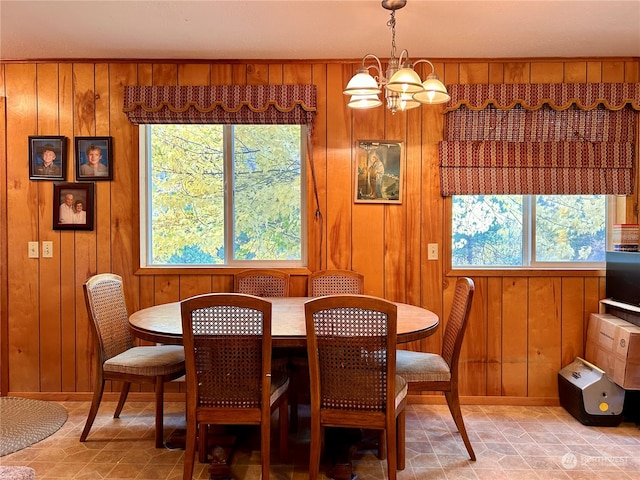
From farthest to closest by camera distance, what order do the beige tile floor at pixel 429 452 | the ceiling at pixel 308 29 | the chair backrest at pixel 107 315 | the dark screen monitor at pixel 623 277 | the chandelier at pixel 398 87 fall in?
1. the dark screen monitor at pixel 623 277
2. the chair backrest at pixel 107 315
3. the ceiling at pixel 308 29
4. the beige tile floor at pixel 429 452
5. the chandelier at pixel 398 87

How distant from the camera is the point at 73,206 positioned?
2996 millimetres

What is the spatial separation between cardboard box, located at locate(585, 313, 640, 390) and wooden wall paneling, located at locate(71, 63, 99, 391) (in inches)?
135

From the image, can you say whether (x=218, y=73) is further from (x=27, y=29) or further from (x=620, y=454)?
(x=620, y=454)

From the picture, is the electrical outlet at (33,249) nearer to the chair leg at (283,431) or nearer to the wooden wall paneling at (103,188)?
the wooden wall paneling at (103,188)

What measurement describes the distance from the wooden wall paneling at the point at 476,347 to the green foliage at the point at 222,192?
1329mm

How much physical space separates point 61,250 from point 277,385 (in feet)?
6.65

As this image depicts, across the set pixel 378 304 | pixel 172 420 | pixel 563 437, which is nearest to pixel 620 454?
pixel 563 437

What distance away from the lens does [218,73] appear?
2990mm

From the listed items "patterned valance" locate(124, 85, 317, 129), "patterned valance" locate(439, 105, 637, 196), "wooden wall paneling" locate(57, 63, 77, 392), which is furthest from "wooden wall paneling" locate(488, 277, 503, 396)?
"wooden wall paneling" locate(57, 63, 77, 392)

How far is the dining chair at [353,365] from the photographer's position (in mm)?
1758

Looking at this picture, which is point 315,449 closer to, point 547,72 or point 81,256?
point 81,256

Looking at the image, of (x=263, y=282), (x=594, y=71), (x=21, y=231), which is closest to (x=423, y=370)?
(x=263, y=282)

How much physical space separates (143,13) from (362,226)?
186 cm

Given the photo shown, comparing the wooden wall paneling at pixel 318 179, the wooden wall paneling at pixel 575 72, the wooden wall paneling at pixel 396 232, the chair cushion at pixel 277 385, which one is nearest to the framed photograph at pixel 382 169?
the wooden wall paneling at pixel 396 232
